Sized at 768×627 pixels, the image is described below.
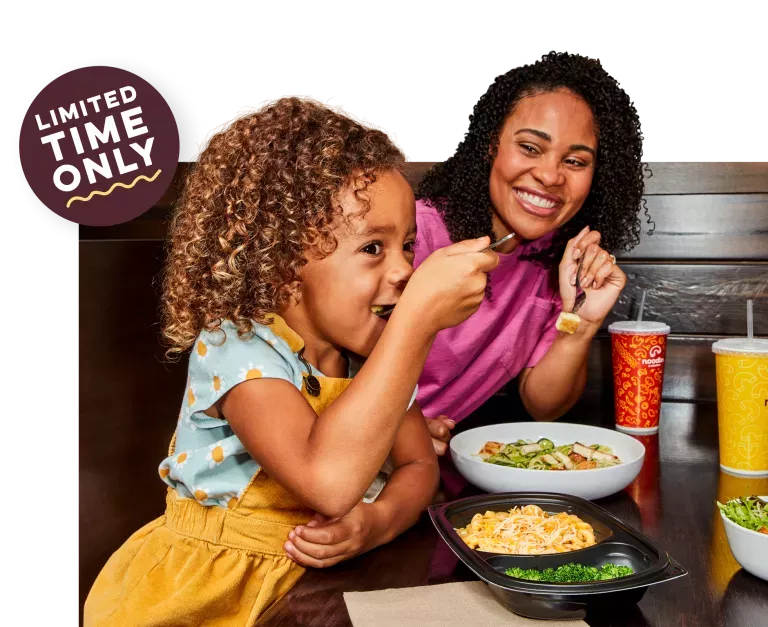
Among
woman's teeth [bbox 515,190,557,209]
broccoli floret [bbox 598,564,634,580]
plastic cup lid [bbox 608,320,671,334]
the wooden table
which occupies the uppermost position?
woman's teeth [bbox 515,190,557,209]

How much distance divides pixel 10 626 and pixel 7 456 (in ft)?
1.71

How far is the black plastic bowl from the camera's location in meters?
0.76

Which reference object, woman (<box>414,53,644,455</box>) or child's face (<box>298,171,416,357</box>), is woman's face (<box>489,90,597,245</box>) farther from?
child's face (<box>298,171,416,357</box>)

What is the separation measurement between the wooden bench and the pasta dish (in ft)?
4.15

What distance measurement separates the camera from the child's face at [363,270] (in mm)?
1068

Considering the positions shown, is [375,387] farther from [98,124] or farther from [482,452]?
[98,124]

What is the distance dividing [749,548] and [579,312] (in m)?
1.02

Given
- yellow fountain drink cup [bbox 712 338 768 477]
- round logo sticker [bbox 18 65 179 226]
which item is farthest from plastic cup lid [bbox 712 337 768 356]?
round logo sticker [bbox 18 65 179 226]

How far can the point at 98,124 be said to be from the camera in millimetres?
2059

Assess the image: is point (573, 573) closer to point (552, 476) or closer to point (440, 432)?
point (552, 476)

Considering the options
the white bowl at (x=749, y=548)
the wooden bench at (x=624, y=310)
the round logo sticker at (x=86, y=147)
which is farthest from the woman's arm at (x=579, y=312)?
the round logo sticker at (x=86, y=147)

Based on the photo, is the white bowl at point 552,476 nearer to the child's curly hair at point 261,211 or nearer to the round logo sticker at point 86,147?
the child's curly hair at point 261,211

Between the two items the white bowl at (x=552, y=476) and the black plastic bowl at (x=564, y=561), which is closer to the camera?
the black plastic bowl at (x=564, y=561)

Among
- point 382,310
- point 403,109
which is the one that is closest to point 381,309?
point 382,310
